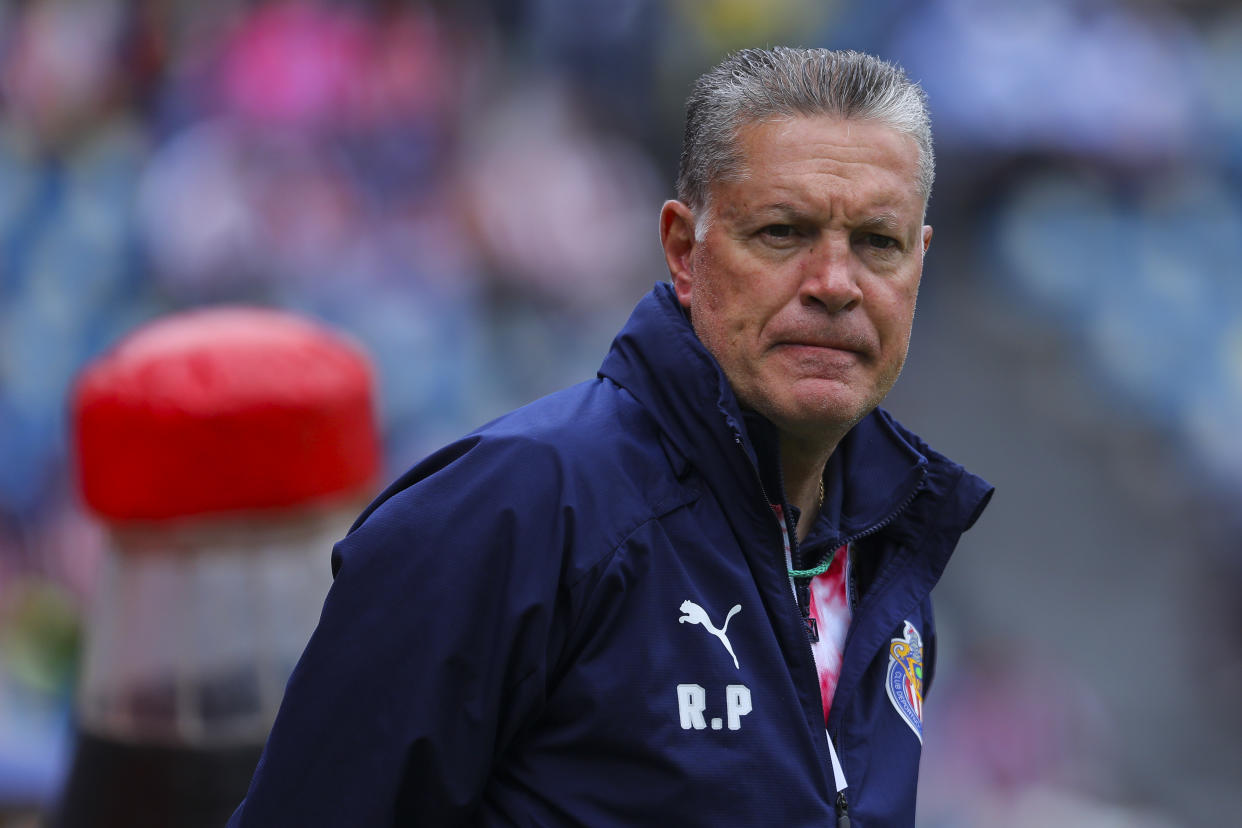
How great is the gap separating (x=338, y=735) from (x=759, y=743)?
18.6 inches

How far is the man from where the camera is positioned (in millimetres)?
1524

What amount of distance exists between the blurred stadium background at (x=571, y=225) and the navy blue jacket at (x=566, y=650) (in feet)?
16.8

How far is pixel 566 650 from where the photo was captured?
61.1 inches

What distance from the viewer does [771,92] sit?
1763mm

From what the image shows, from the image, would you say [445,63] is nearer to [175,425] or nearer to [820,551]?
[175,425]

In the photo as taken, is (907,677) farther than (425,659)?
Yes

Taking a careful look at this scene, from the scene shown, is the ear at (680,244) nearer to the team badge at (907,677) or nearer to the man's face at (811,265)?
the man's face at (811,265)

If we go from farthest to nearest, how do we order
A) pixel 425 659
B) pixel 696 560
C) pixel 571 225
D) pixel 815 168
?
1. pixel 571 225
2. pixel 815 168
3. pixel 696 560
4. pixel 425 659

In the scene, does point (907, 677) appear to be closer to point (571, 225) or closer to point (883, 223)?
point (883, 223)

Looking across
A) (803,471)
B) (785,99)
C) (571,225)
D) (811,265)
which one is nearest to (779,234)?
(811,265)

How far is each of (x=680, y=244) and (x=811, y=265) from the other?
0.23m

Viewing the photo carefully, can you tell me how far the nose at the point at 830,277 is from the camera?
1.73 m

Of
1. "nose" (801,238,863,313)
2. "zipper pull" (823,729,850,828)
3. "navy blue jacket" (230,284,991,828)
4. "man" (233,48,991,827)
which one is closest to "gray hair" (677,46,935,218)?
"man" (233,48,991,827)

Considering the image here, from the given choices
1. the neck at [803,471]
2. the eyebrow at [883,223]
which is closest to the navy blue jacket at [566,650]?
the neck at [803,471]
